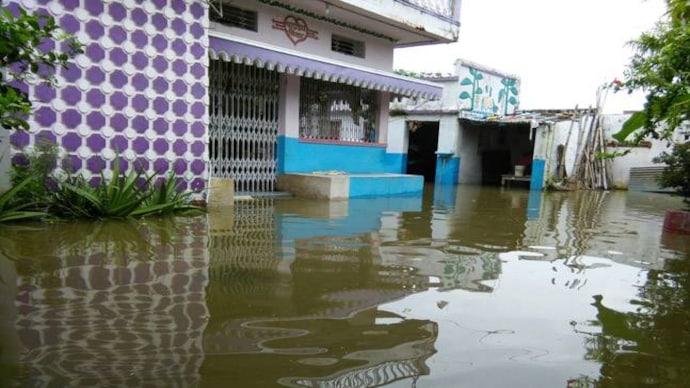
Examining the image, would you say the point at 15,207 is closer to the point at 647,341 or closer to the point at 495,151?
the point at 647,341

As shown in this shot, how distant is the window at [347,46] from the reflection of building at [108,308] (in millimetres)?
7029

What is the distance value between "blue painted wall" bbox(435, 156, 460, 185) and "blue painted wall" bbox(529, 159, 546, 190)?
8.45ft

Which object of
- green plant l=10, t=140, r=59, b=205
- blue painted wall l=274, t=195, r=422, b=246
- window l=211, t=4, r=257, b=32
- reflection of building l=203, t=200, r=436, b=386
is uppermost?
window l=211, t=4, r=257, b=32

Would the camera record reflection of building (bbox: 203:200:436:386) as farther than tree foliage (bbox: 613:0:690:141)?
No

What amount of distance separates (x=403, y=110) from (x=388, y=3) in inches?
320

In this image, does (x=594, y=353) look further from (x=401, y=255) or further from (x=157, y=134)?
(x=157, y=134)

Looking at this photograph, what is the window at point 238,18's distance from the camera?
8766mm

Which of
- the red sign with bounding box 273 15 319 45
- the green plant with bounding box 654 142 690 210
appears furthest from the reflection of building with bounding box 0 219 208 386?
the green plant with bounding box 654 142 690 210

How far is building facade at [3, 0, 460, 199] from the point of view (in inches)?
239

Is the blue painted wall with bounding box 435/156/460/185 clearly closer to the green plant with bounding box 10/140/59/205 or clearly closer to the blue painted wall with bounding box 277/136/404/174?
the blue painted wall with bounding box 277/136/404/174

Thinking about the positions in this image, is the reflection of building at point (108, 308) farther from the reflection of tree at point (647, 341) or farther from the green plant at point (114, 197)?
the reflection of tree at point (647, 341)

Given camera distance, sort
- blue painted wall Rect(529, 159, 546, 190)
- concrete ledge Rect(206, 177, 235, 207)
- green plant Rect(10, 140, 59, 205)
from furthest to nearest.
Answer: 1. blue painted wall Rect(529, 159, 546, 190)
2. concrete ledge Rect(206, 177, 235, 207)
3. green plant Rect(10, 140, 59, 205)

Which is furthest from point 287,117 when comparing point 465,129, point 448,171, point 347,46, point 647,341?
point 465,129

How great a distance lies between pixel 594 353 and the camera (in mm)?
2568
